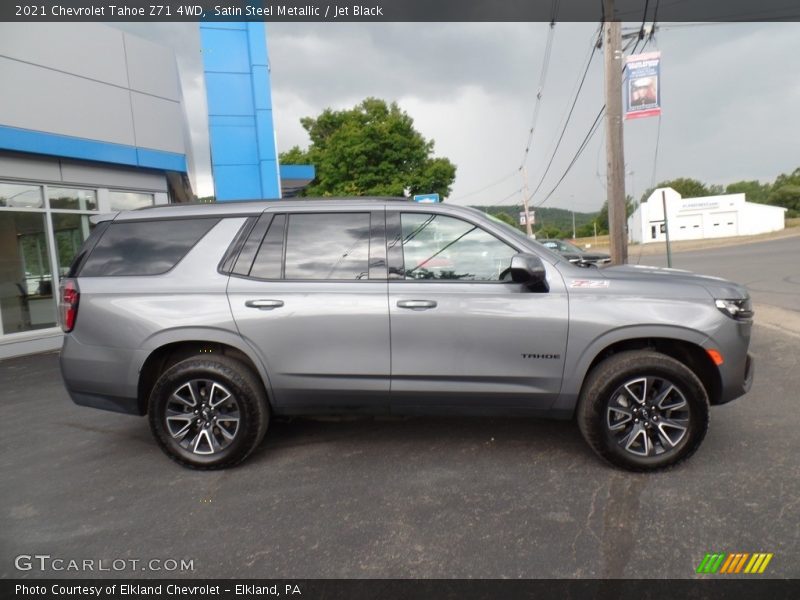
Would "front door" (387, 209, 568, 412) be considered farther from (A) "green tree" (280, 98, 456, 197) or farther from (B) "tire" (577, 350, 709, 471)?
(A) "green tree" (280, 98, 456, 197)

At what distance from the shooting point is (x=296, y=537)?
2.54 m

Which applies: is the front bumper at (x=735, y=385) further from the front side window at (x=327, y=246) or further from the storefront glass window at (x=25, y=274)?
the storefront glass window at (x=25, y=274)

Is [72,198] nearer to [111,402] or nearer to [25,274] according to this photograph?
[25,274]

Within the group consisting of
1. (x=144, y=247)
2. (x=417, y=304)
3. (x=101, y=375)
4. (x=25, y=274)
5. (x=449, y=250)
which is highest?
(x=144, y=247)

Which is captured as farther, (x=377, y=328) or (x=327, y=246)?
(x=327, y=246)

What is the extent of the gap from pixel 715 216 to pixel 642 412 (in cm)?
6482

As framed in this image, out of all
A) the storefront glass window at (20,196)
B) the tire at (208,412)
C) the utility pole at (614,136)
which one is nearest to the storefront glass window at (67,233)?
the storefront glass window at (20,196)

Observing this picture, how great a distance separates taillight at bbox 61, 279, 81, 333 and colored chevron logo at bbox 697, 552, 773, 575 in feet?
13.4

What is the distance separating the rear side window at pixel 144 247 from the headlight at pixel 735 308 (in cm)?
353

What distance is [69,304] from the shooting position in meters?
3.31

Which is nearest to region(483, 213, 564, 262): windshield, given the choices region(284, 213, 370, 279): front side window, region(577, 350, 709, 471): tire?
region(577, 350, 709, 471): tire

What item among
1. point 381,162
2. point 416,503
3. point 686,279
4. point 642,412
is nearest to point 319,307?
point 416,503

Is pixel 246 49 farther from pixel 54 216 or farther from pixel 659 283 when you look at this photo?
pixel 659 283
